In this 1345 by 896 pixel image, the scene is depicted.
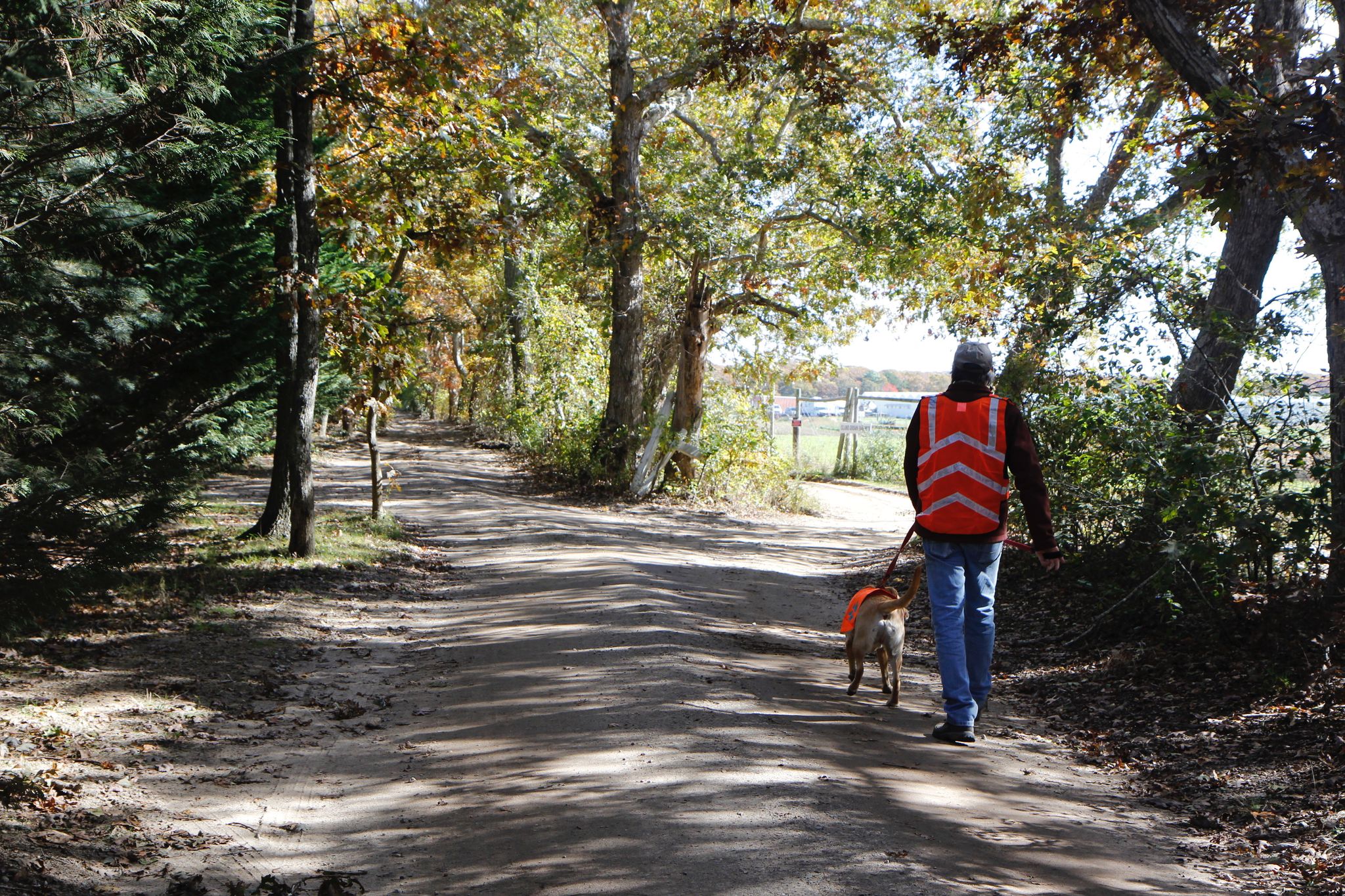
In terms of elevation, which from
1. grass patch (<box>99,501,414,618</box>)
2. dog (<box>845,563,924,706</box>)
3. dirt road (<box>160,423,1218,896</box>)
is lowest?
dirt road (<box>160,423,1218,896</box>)

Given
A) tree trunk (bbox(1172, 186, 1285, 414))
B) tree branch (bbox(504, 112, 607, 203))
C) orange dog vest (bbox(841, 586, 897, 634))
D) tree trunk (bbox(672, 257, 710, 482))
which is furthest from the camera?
tree trunk (bbox(672, 257, 710, 482))

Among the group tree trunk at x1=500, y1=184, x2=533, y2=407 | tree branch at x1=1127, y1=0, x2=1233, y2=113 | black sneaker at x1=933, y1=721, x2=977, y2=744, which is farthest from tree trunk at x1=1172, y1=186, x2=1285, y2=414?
tree trunk at x1=500, y1=184, x2=533, y2=407

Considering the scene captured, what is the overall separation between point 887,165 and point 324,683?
14153 mm

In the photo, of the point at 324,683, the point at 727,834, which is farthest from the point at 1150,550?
the point at 324,683

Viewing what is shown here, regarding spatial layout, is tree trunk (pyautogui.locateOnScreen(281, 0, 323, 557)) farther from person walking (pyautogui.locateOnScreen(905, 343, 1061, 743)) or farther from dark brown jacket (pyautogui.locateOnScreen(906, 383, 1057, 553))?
dark brown jacket (pyautogui.locateOnScreen(906, 383, 1057, 553))

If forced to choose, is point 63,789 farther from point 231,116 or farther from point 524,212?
point 524,212

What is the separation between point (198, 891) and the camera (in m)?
3.89

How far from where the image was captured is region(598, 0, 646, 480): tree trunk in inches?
764

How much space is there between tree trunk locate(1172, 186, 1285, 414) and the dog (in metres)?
3.42

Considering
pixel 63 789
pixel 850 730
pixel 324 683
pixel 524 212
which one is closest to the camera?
pixel 63 789

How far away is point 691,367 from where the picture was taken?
20.9 m

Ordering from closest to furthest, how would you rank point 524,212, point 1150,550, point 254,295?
point 1150,550, point 254,295, point 524,212

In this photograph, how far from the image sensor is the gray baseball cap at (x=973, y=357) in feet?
20.6

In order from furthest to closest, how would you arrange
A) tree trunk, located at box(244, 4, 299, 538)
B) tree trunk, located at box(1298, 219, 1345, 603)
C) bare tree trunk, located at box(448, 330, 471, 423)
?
bare tree trunk, located at box(448, 330, 471, 423) < tree trunk, located at box(244, 4, 299, 538) < tree trunk, located at box(1298, 219, 1345, 603)
